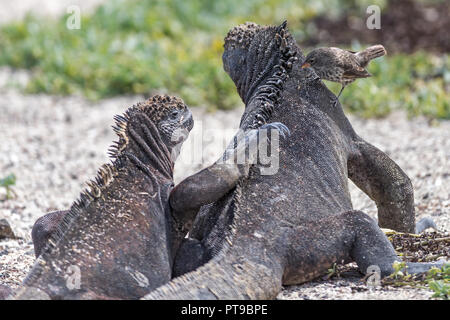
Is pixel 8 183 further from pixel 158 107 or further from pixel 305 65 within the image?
pixel 305 65

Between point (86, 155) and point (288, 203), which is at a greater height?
point (86, 155)

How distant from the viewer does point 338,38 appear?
1243 centimetres

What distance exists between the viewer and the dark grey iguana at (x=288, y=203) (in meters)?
4.06

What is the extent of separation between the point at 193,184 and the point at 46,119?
5.84 meters

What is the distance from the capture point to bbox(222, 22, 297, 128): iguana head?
5.07 m

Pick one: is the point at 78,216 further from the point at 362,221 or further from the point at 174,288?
the point at 362,221

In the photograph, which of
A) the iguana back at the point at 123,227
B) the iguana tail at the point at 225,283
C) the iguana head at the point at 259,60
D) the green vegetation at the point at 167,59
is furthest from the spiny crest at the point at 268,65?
the green vegetation at the point at 167,59

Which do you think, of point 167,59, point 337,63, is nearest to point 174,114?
point 337,63

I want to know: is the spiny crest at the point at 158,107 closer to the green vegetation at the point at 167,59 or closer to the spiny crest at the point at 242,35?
the spiny crest at the point at 242,35

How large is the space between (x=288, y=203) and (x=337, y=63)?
1313 millimetres

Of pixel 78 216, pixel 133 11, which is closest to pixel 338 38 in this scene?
pixel 133 11

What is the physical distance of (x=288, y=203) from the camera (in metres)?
4.53

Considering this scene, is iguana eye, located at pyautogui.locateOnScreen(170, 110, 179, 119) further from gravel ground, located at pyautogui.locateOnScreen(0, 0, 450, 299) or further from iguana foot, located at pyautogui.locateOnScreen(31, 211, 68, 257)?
gravel ground, located at pyautogui.locateOnScreen(0, 0, 450, 299)

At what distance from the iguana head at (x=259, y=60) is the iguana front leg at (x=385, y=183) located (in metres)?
0.70
